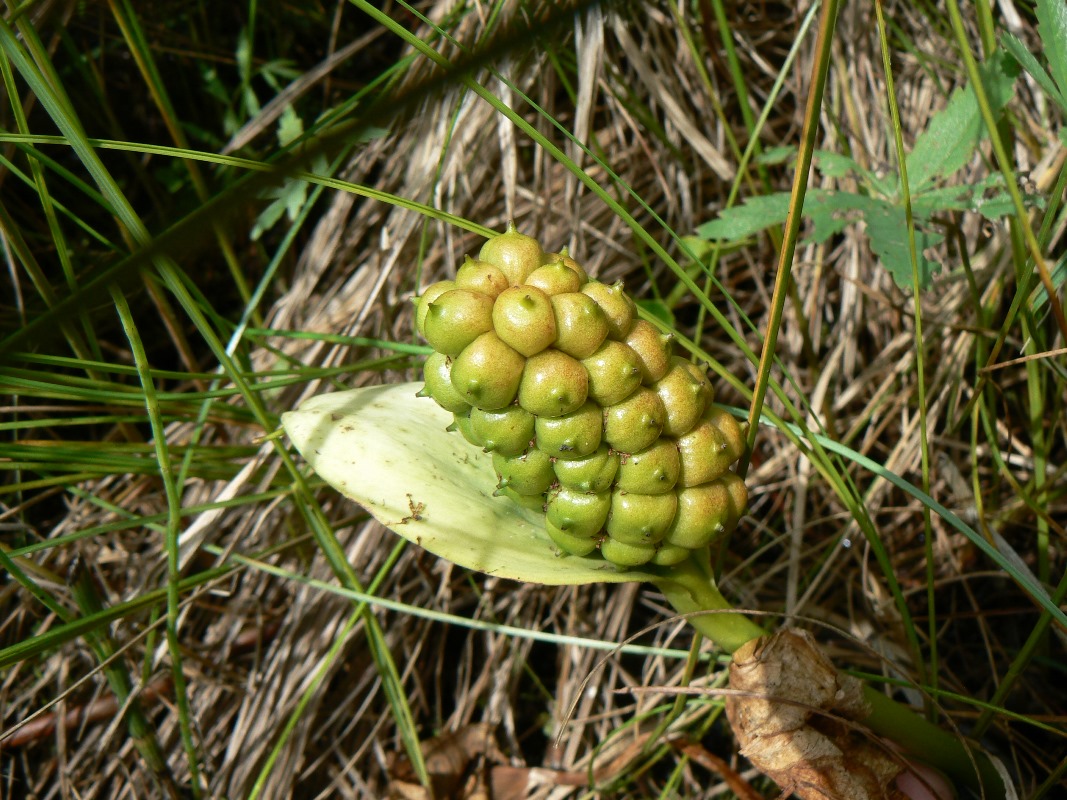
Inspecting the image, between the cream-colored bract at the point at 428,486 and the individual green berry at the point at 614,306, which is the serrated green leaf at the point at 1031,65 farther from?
the cream-colored bract at the point at 428,486

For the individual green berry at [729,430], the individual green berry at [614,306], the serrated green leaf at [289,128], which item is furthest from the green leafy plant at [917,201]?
the serrated green leaf at [289,128]

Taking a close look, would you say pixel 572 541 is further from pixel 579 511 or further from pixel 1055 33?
pixel 1055 33

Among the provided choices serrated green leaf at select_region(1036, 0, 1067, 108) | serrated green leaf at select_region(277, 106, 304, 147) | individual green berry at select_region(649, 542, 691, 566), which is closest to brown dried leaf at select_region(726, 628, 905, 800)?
individual green berry at select_region(649, 542, 691, 566)

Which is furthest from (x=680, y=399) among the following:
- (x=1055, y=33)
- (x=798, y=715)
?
(x=1055, y=33)

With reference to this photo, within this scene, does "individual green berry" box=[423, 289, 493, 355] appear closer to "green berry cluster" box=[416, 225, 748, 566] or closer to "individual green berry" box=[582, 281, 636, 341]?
"green berry cluster" box=[416, 225, 748, 566]

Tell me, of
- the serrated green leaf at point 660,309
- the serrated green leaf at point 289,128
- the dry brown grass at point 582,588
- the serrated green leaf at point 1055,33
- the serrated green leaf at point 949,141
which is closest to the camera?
the serrated green leaf at point 1055,33

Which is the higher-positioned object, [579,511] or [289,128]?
[289,128]
